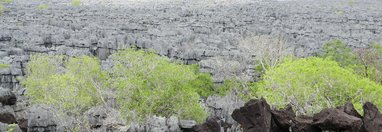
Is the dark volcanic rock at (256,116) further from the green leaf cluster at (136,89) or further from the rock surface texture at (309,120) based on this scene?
the green leaf cluster at (136,89)

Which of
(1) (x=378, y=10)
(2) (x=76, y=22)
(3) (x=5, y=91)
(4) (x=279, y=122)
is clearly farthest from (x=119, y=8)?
(4) (x=279, y=122)

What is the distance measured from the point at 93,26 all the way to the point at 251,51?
40935 millimetres

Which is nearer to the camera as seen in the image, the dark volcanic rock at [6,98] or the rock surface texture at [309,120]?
the rock surface texture at [309,120]

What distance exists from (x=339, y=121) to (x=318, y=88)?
24.9 ft

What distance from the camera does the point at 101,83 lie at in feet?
128

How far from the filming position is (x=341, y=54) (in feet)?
171

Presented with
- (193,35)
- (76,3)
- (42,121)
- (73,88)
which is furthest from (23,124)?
(76,3)

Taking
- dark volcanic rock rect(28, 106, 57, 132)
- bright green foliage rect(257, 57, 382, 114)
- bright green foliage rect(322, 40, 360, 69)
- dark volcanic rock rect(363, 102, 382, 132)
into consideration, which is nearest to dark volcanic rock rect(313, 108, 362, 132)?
dark volcanic rock rect(363, 102, 382, 132)

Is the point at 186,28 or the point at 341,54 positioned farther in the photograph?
the point at 186,28

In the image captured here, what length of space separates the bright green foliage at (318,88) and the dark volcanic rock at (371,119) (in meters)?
4.18

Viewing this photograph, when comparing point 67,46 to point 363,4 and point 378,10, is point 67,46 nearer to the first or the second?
point 378,10

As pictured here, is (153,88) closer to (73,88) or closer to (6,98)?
(73,88)

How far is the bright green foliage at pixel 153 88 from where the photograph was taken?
3291 centimetres

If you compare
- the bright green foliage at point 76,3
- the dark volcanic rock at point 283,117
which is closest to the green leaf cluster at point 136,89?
the dark volcanic rock at point 283,117
